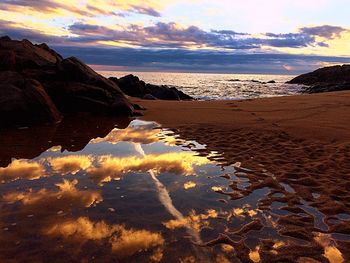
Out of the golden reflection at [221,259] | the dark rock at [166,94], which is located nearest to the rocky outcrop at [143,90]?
the dark rock at [166,94]

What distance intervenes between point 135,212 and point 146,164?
2134mm

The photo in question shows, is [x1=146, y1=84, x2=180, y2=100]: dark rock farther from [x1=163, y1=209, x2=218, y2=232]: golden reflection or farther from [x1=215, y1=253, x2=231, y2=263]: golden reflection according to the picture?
[x1=215, y1=253, x2=231, y2=263]: golden reflection

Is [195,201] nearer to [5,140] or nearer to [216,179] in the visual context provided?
[216,179]

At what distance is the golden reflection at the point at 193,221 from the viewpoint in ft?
11.8

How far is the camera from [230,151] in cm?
712

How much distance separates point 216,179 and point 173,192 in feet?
3.01

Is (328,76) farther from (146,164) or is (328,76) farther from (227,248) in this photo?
(227,248)

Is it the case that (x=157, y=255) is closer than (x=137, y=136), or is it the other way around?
(x=157, y=255)

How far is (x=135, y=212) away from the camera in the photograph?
3.93 m

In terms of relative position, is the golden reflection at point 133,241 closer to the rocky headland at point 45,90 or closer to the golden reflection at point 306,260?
the golden reflection at point 306,260

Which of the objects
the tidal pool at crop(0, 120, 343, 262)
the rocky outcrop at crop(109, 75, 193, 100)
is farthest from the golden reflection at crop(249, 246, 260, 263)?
the rocky outcrop at crop(109, 75, 193, 100)

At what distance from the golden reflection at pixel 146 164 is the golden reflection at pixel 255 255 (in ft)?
8.03

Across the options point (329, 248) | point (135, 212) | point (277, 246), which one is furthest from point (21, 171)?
point (329, 248)

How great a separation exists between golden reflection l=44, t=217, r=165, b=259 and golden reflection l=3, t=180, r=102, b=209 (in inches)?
21.0
